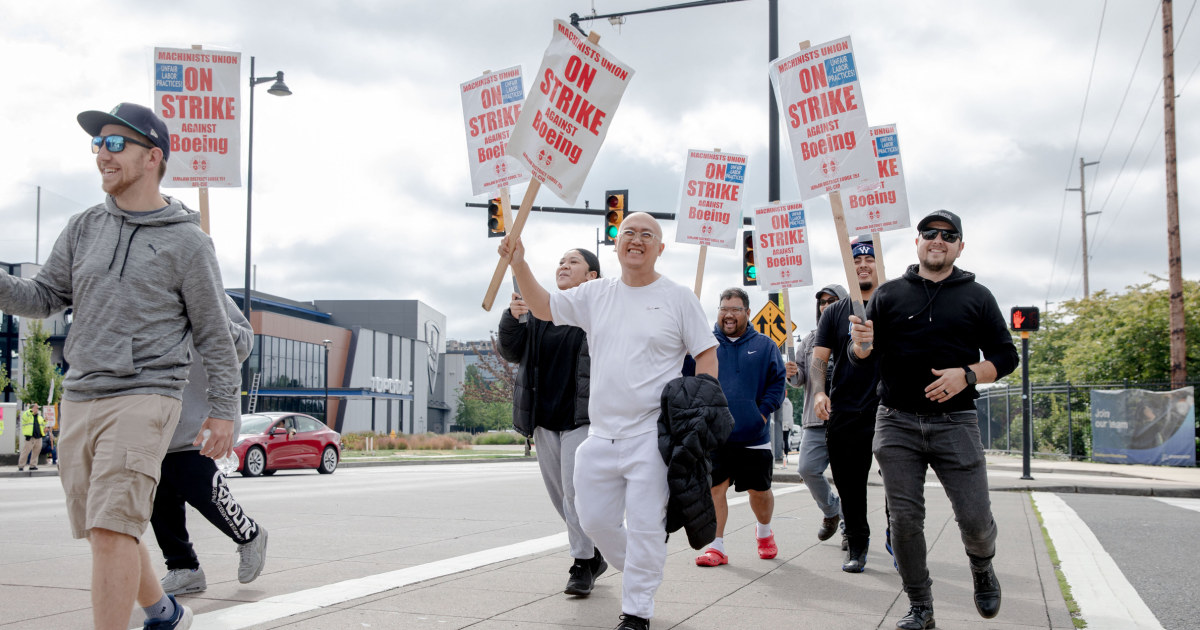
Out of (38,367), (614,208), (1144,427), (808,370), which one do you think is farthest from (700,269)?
→ (38,367)

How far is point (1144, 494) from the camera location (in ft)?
50.8

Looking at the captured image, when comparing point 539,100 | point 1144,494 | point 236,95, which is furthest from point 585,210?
point 539,100

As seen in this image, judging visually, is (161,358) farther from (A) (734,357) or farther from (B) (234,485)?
(B) (234,485)

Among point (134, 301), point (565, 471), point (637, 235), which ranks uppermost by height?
point (637, 235)

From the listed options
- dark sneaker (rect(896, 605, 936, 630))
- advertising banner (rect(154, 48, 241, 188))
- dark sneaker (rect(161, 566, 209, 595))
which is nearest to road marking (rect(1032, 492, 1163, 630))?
dark sneaker (rect(896, 605, 936, 630))

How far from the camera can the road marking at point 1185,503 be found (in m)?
12.6

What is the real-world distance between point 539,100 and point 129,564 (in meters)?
3.04

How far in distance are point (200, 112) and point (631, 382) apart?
160 inches

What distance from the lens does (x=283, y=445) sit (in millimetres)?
19734

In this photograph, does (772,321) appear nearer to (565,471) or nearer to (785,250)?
(785,250)

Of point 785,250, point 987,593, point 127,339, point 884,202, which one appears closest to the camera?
point 127,339

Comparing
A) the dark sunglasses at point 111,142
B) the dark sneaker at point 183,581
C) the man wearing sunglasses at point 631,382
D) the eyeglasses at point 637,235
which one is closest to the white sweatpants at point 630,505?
the man wearing sunglasses at point 631,382

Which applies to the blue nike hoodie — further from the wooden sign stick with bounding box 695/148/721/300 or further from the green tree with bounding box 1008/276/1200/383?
the green tree with bounding box 1008/276/1200/383

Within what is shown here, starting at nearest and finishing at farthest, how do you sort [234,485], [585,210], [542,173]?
[542,173] < [234,485] < [585,210]
